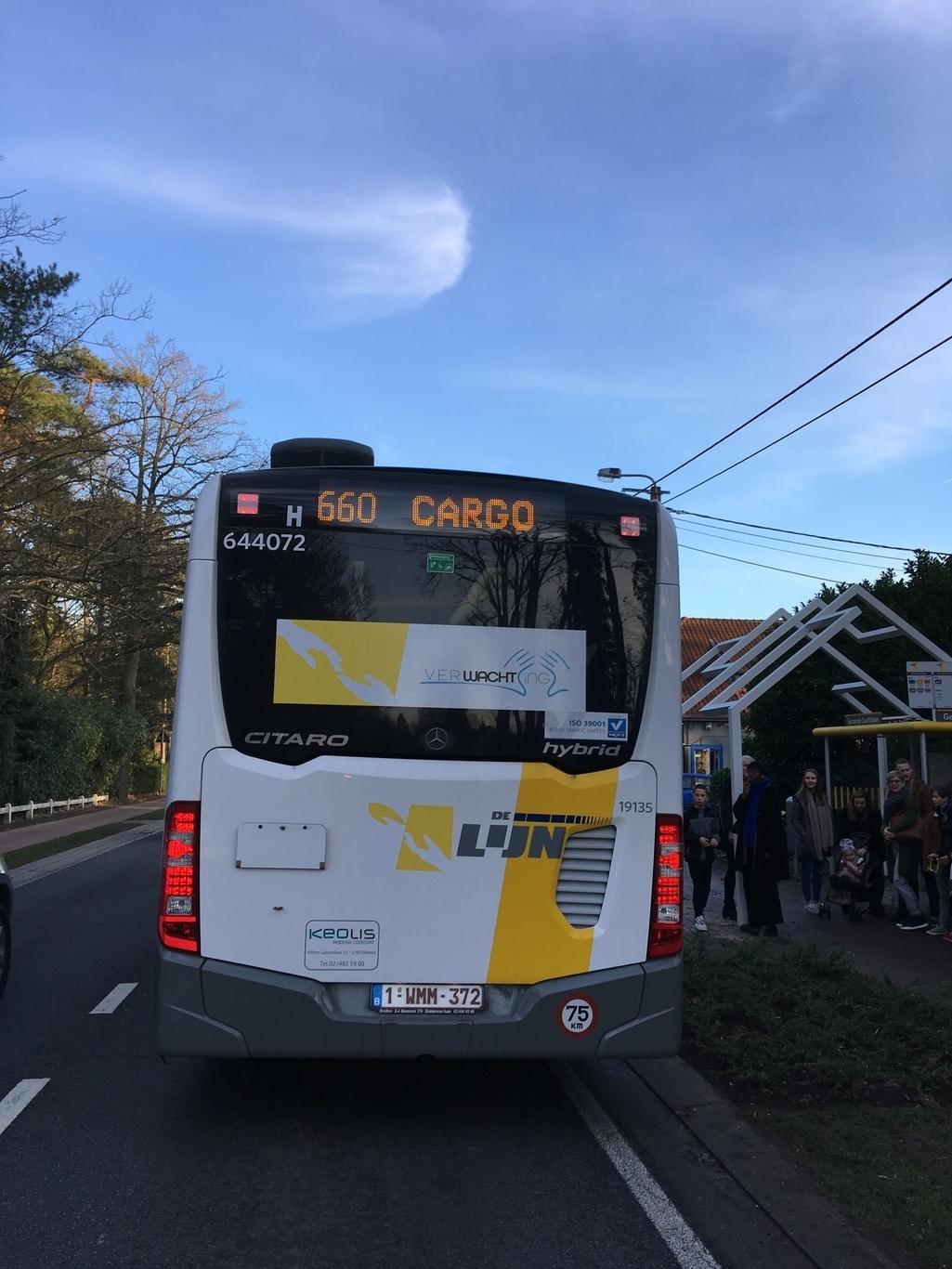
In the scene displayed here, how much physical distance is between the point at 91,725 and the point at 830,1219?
3871cm

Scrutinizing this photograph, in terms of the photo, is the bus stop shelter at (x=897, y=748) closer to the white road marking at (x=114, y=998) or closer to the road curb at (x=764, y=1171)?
the road curb at (x=764, y=1171)

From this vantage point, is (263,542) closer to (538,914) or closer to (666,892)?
(538,914)

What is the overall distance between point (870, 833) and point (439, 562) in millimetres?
8271

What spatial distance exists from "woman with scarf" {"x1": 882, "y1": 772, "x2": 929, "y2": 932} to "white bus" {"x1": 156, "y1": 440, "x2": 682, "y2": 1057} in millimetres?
6751

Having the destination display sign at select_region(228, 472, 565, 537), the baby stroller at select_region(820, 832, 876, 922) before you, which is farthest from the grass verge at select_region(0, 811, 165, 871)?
the destination display sign at select_region(228, 472, 565, 537)

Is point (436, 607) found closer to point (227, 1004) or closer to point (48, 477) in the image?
point (227, 1004)

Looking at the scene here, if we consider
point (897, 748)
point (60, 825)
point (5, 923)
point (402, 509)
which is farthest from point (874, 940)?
point (60, 825)

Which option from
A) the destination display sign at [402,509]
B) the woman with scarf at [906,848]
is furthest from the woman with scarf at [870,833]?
the destination display sign at [402,509]

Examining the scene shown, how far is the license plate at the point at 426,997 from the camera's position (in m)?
5.09

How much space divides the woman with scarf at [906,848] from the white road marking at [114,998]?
24.0 ft

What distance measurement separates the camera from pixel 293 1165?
498 centimetres

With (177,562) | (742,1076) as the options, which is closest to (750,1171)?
(742,1076)

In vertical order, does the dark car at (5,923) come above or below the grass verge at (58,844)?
above

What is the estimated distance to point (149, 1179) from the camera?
4750mm
